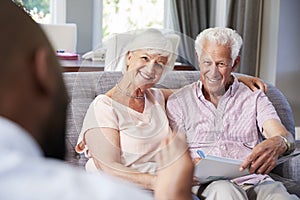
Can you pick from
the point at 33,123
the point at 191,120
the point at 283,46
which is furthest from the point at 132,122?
the point at 283,46

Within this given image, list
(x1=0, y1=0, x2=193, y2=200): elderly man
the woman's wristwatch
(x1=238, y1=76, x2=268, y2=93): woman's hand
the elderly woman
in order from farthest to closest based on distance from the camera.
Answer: (x1=238, y1=76, x2=268, y2=93): woman's hand → the woman's wristwatch → the elderly woman → (x1=0, y1=0, x2=193, y2=200): elderly man

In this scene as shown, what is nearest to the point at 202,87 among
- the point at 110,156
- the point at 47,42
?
Result: the point at 110,156

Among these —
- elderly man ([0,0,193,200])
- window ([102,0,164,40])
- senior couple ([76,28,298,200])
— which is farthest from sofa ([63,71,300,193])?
window ([102,0,164,40])

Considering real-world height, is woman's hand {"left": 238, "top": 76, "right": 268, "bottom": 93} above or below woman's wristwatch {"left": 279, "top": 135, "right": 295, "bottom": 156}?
above

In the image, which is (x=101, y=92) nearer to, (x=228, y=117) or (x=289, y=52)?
(x=228, y=117)

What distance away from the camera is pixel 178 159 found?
2.07 feet

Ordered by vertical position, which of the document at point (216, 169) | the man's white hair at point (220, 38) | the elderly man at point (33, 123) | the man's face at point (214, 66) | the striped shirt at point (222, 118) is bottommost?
the document at point (216, 169)

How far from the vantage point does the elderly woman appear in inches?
70.2

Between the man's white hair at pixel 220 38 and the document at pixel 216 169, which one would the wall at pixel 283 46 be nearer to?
the man's white hair at pixel 220 38

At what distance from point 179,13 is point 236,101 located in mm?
3524

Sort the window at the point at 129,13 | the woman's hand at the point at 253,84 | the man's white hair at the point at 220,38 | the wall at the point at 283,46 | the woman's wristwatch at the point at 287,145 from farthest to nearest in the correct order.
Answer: the window at the point at 129,13 → the wall at the point at 283,46 → the woman's hand at the point at 253,84 → the man's white hair at the point at 220,38 → the woman's wristwatch at the point at 287,145

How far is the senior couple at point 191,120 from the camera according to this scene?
1808 mm

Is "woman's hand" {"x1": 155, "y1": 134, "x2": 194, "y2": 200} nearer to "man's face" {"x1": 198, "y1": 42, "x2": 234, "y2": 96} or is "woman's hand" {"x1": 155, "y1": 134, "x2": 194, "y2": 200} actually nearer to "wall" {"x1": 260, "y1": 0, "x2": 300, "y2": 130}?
"man's face" {"x1": 198, "y1": 42, "x2": 234, "y2": 96}

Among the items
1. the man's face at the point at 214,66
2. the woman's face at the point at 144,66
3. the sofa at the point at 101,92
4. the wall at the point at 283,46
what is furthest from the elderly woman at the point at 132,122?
the wall at the point at 283,46
